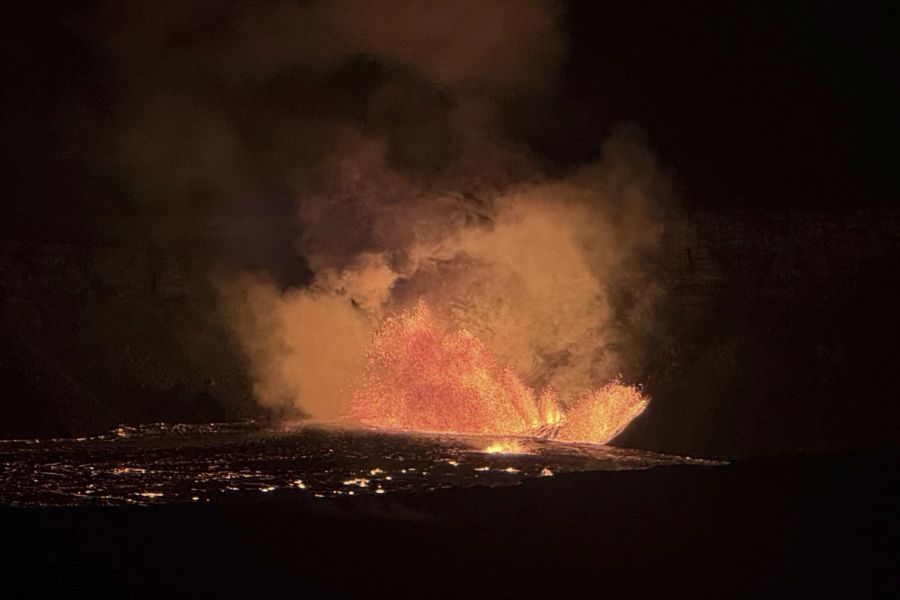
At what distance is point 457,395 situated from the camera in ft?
49.9

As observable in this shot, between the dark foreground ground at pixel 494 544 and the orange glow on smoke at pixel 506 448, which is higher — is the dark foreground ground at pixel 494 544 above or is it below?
below

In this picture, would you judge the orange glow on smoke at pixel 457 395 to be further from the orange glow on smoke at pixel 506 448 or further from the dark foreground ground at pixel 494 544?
the dark foreground ground at pixel 494 544

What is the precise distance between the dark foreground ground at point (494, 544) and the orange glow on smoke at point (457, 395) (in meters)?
4.32

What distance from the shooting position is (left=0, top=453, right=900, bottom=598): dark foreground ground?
274 inches

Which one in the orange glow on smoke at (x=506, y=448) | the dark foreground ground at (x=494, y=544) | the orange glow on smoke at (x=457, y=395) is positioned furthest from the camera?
the orange glow on smoke at (x=457, y=395)

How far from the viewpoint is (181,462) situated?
11.4 meters

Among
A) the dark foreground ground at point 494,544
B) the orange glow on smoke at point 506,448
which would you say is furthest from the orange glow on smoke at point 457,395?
the dark foreground ground at point 494,544

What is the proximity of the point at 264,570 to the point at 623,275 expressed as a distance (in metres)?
10.8

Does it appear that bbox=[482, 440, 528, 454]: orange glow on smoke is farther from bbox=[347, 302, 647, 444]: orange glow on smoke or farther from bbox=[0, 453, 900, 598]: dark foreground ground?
bbox=[0, 453, 900, 598]: dark foreground ground

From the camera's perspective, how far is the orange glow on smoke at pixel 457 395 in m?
14.7

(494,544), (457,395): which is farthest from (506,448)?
(494,544)

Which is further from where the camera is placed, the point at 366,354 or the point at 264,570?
the point at 366,354

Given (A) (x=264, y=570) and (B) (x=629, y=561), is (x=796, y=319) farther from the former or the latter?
(A) (x=264, y=570)

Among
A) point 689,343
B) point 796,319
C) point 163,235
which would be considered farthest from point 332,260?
point 796,319
